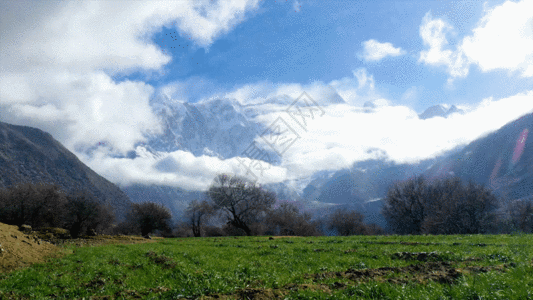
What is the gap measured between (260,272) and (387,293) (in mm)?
6766

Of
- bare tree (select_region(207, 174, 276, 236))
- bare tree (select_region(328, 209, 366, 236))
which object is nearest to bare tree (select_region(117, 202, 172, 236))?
bare tree (select_region(207, 174, 276, 236))

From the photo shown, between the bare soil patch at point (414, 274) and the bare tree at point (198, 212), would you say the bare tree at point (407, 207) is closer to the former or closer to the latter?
the bare tree at point (198, 212)

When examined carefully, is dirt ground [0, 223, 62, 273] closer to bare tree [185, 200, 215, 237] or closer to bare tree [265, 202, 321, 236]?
bare tree [185, 200, 215, 237]

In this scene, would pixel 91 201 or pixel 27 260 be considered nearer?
pixel 27 260

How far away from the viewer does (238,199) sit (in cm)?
8025

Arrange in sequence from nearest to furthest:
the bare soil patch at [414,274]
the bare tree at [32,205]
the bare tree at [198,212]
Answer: the bare soil patch at [414,274] → the bare tree at [32,205] → the bare tree at [198,212]

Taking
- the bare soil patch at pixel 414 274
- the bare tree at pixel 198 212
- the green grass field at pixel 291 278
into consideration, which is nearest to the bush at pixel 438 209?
the bare tree at pixel 198 212

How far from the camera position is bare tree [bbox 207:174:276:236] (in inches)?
3098

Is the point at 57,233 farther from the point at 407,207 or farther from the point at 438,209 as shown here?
the point at 438,209

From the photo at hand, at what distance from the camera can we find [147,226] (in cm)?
9356

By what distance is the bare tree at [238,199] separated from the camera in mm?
78688

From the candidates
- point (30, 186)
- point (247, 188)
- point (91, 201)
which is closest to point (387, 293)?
point (247, 188)

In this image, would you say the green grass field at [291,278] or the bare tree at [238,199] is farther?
the bare tree at [238,199]

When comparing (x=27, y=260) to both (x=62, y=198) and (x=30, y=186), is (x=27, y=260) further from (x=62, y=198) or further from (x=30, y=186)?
(x=30, y=186)
